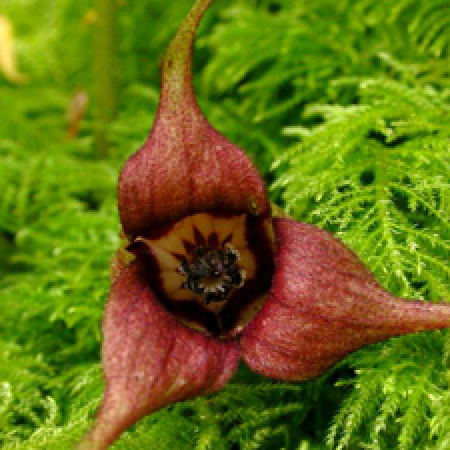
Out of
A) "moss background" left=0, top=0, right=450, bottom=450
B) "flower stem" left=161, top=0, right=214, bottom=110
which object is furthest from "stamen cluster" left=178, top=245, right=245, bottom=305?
"flower stem" left=161, top=0, right=214, bottom=110

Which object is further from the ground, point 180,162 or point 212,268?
point 180,162

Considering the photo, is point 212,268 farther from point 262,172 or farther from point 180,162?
point 262,172

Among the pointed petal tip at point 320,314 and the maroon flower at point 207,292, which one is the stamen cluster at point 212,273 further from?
the pointed petal tip at point 320,314

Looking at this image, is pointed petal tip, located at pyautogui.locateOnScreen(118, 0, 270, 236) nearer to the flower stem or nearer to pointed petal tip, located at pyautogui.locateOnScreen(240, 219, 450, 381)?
the flower stem

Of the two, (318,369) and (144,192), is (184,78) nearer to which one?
(144,192)

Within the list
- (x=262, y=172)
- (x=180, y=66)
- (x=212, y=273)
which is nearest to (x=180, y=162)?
(x=180, y=66)

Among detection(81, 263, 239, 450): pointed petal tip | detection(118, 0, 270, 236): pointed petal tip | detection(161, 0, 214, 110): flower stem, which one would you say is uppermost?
detection(161, 0, 214, 110): flower stem

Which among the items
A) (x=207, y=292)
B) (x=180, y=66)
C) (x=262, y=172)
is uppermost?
(x=180, y=66)

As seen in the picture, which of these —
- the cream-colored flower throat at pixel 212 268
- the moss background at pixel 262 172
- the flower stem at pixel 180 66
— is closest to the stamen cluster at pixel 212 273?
the cream-colored flower throat at pixel 212 268
